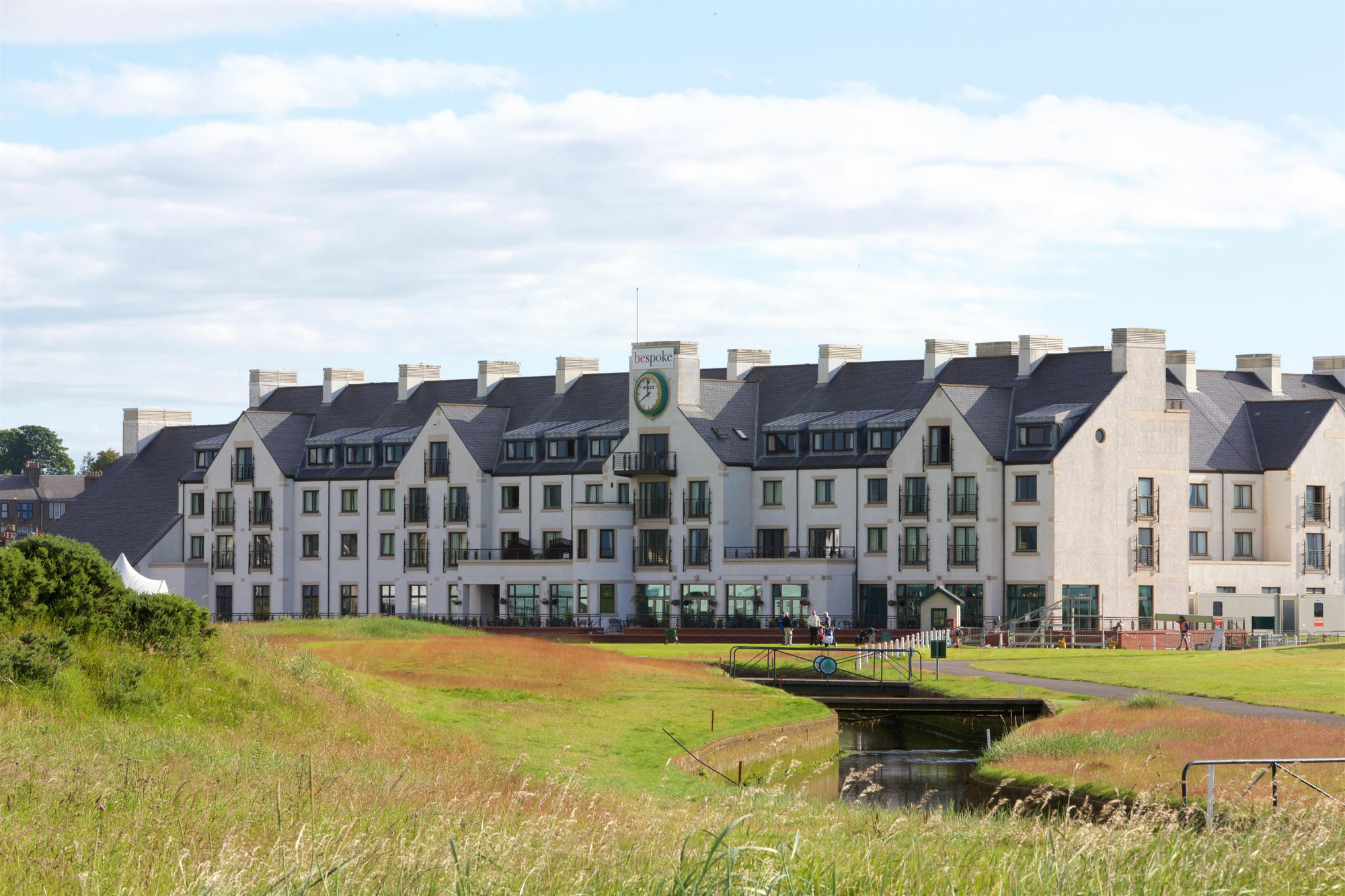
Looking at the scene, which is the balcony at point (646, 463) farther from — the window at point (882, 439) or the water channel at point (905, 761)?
the water channel at point (905, 761)

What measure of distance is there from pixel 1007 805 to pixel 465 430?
220ft

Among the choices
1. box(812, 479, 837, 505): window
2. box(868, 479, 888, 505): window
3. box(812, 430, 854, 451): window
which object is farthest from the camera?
box(812, 430, 854, 451): window

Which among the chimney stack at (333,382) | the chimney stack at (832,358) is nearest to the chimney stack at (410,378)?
the chimney stack at (333,382)

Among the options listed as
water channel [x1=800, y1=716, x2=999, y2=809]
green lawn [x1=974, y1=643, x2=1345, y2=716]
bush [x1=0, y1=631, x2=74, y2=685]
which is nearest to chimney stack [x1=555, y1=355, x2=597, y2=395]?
green lawn [x1=974, y1=643, x2=1345, y2=716]

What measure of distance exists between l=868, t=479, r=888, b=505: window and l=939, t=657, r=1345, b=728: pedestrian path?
72.4 feet

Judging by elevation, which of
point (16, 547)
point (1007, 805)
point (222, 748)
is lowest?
point (1007, 805)

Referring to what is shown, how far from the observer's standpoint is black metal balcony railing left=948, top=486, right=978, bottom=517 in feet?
264

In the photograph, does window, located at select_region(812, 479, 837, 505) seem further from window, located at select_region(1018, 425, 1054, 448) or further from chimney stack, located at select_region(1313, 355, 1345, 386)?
chimney stack, located at select_region(1313, 355, 1345, 386)

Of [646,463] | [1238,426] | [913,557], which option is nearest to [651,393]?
[646,463]

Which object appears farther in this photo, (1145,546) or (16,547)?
(1145,546)

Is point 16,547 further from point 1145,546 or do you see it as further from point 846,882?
point 1145,546

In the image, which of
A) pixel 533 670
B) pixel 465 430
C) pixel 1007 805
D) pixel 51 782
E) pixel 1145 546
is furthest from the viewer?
pixel 465 430


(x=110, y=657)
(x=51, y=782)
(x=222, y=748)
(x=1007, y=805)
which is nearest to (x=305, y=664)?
(x=110, y=657)

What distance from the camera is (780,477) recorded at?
86750 millimetres
